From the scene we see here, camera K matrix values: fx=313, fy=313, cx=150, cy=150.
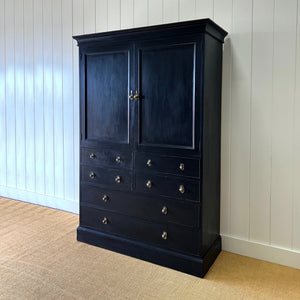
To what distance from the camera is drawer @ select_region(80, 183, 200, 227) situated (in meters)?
2.27

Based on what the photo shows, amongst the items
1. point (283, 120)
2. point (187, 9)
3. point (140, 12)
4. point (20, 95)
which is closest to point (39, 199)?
point (20, 95)

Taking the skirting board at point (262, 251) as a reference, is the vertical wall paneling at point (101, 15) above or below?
above

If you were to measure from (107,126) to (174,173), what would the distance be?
2.26ft

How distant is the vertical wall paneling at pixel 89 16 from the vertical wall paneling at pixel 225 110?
127cm

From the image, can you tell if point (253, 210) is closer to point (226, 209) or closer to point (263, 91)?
point (226, 209)

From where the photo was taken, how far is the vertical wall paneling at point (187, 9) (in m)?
2.62

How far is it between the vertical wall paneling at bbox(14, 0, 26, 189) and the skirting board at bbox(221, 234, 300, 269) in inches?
102

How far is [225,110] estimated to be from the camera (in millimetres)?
2553

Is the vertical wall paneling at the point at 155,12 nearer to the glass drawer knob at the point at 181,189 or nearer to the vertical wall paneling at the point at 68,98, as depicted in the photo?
the vertical wall paneling at the point at 68,98

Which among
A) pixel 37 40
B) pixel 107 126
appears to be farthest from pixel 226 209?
pixel 37 40

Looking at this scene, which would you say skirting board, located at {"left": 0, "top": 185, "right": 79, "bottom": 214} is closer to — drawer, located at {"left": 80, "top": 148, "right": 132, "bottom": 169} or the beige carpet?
the beige carpet

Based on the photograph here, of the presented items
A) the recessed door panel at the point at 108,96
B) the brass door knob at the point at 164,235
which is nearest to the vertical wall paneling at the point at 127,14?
the recessed door panel at the point at 108,96

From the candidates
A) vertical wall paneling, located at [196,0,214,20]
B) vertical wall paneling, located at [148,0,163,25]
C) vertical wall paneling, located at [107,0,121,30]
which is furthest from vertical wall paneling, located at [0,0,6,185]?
vertical wall paneling, located at [196,0,214,20]

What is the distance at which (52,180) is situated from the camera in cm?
363
